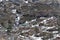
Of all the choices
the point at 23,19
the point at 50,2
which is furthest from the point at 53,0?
the point at 23,19

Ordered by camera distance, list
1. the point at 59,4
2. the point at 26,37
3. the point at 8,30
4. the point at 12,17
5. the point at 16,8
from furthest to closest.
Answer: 1. the point at 59,4
2. the point at 16,8
3. the point at 12,17
4. the point at 8,30
5. the point at 26,37

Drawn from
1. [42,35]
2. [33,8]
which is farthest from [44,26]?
[33,8]

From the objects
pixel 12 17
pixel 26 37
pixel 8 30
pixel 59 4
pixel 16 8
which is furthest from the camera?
pixel 59 4

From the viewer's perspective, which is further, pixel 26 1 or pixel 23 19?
pixel 26 1

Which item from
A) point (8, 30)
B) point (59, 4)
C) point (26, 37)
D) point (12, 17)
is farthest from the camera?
point (59, 4)

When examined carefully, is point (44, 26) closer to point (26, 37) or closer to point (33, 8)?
point (26, 37)

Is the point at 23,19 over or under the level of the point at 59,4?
under

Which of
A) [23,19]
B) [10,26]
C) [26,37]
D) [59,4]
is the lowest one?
[26,37]

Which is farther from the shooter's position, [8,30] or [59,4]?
[59,4]

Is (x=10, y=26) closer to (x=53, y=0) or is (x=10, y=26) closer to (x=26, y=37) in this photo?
(x=26, y=37)

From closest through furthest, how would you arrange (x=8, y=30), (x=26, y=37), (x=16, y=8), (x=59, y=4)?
(x=26, y=37), (x=8, y=30), (x=16, y=8), (x=59, y=4)
